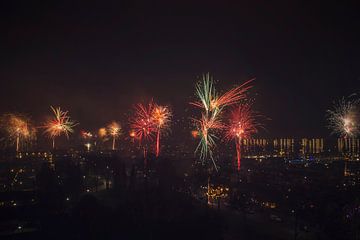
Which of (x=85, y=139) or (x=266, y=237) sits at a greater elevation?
(x=85, y=139)

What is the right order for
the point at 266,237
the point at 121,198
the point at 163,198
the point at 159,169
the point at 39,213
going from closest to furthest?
the point at 266,237 → the point at 39,213 → the point at 163,198 → the point at 121,198 → the point at 159,169

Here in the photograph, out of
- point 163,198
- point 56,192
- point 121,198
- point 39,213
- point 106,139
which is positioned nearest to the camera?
point 39,213

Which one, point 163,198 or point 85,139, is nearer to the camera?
point 163,198

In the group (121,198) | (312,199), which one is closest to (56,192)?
(121,198)

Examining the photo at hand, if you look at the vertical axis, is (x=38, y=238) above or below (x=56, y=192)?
below

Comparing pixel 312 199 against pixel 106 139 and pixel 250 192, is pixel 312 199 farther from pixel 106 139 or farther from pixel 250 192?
pixel 106 139

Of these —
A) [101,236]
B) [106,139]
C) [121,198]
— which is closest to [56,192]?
[121,198]

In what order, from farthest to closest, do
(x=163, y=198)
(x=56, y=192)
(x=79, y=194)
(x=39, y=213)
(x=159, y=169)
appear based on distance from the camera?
1. (x=159, y=169)
2. (x=79, y=194)
3. (x=56, y=192)
4. (x=163, y=198)
5. (x=39, y=213)

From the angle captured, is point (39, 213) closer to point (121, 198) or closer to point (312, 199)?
point (121, 198)

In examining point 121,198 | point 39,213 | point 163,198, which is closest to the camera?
point 39,213

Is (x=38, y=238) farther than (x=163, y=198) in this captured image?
No
